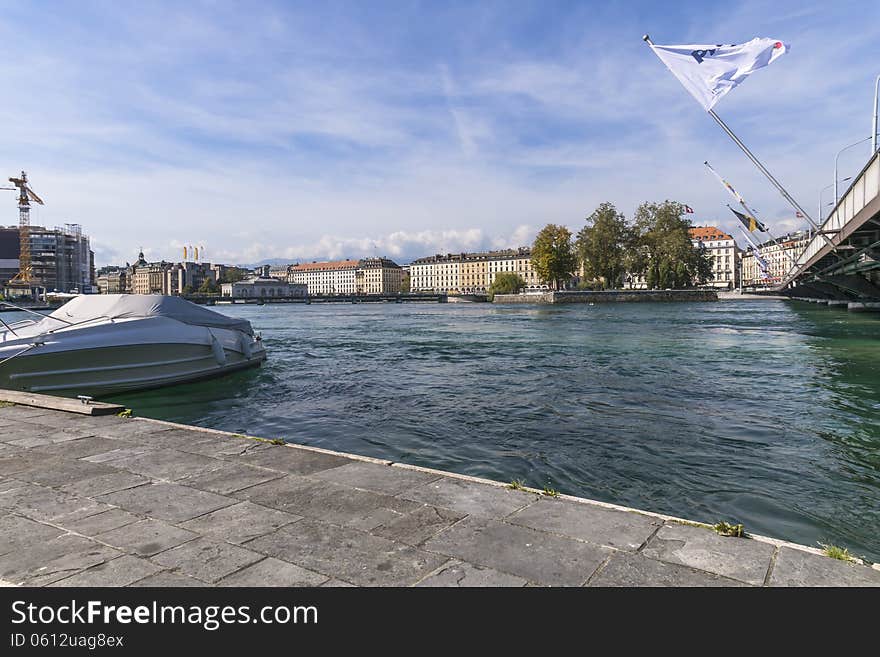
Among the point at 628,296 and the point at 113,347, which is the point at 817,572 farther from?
the point at 628,296

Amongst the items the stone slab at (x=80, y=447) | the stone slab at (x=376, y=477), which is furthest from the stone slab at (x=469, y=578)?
the stone slab at (x=80, y=447)

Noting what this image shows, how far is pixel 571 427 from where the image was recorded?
10.7 metres

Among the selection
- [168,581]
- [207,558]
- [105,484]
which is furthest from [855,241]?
[168,581]

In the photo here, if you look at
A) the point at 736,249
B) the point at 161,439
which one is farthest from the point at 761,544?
the point at 736,249

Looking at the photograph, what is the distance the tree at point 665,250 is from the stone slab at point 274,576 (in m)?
106

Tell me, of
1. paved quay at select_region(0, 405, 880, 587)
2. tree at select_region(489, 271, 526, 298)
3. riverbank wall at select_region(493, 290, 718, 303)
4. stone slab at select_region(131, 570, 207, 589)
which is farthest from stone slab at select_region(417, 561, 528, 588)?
tree at select_region(489, 271, 526, 298)

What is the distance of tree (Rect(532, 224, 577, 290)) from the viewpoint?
109m

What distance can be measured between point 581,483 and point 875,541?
9.69ft

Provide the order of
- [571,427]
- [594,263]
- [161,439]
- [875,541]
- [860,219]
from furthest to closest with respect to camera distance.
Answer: [594,263] → [860,219] → [571,427] → [161,439] → [875,541]

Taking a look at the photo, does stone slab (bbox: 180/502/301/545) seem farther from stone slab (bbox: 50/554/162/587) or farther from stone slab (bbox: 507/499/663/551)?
stone slab (bbox: 507/499/663/551)

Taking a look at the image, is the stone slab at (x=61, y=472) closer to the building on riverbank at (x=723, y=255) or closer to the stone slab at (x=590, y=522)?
the stone slab at (x=590, y=522)

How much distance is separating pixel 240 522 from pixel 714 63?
697 inches

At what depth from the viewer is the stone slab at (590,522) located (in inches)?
158
